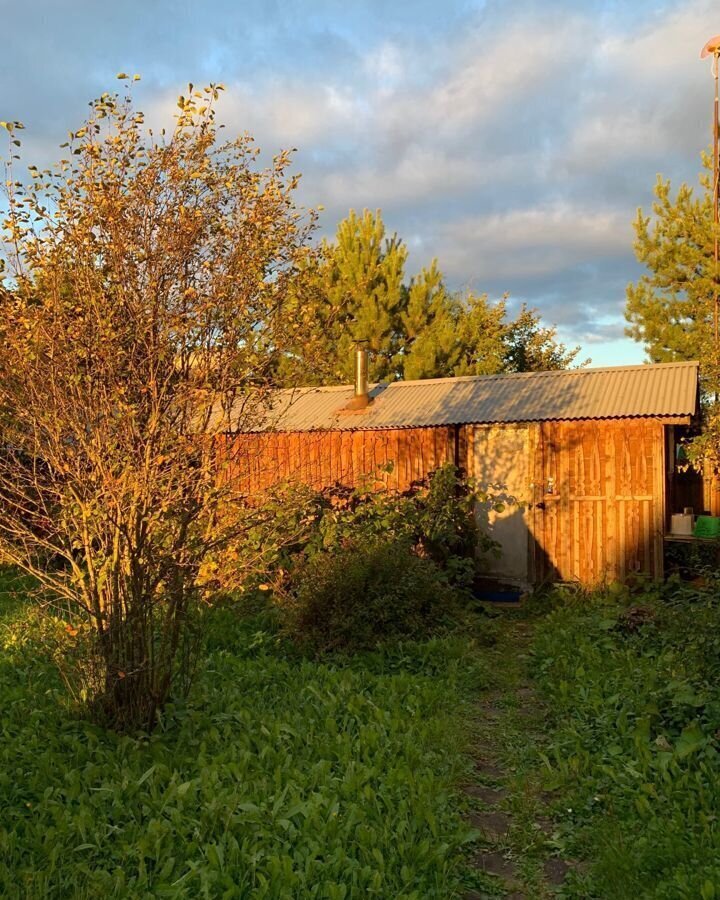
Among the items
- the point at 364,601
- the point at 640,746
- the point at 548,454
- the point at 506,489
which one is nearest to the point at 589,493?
the point at 548,454

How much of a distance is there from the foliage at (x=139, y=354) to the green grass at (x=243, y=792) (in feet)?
1.85

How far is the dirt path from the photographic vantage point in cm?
375

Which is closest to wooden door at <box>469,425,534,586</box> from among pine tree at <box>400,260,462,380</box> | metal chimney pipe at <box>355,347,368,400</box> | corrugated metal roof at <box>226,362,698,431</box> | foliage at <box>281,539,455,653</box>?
corrugated metal roof at <box>226,362,698,431</box>

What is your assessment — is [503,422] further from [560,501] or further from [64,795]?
[64,795]

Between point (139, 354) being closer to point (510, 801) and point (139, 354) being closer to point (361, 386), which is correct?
point (510, 801)

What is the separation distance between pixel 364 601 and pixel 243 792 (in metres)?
3.55

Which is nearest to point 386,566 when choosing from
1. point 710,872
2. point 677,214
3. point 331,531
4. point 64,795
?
point 331,531

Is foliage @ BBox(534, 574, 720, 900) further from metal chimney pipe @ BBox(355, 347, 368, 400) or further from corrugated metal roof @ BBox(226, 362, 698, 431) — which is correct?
metal chimney pipe @ BBox(355, 347, 368, 400)

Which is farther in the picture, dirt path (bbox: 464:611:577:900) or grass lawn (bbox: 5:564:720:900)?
dirt path (bbox: 464:611:577:900)

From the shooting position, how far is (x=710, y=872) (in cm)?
334

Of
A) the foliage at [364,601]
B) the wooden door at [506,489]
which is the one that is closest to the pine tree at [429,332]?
the wooden door at [506,489]

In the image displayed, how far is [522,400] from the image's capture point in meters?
12.0

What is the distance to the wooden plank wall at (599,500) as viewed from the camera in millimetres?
10664

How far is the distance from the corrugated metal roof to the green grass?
5140 mm
